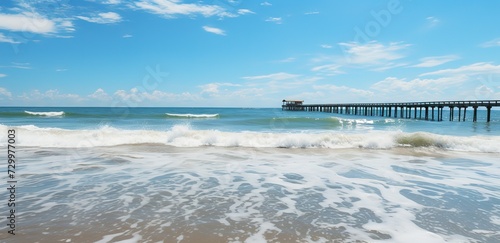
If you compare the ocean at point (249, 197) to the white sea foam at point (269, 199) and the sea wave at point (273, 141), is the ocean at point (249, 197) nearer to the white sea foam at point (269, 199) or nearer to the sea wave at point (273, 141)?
the white sea foam at point (269, 199)

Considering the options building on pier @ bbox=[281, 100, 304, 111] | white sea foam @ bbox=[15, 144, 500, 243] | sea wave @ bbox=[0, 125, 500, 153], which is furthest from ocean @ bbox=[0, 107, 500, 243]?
building on pier @ bbox=[281, 100, 304, 111]

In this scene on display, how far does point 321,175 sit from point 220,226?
442 centimetres

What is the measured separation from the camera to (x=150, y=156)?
11.2 m

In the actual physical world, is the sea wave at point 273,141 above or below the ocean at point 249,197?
above

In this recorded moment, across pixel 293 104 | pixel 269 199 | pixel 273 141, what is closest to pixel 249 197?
pixel 269 199

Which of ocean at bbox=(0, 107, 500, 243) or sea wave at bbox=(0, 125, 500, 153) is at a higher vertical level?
sea wave at bbox=(0, 125, 500, 153)

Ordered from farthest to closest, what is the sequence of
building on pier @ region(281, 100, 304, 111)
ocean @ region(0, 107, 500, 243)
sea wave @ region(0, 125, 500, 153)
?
building on pier @ region(281, 100, 304, 111) → sea wave @ region(0, 125, 500, 153) → ocean @ region(0, 107, 500, 243)

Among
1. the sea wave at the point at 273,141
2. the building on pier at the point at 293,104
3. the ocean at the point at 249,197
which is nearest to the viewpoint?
the ocean at the point at 249,197

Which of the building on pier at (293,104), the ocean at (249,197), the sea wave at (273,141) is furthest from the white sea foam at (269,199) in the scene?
the building on pier at (293,104)

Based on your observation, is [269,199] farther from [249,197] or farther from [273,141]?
[273,141]

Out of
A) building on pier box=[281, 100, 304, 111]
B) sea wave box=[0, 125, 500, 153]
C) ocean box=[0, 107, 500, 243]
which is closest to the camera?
ocean box=[0, 107, 500, 243]

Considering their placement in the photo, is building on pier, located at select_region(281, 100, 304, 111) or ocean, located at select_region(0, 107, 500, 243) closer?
ocean, located at select_region(0, 107, 500, 243)

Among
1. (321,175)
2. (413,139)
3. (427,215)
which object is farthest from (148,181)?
(413,139)

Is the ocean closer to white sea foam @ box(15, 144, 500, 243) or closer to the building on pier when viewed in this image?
white sea foam @ box(15, 144, 500, 243)
